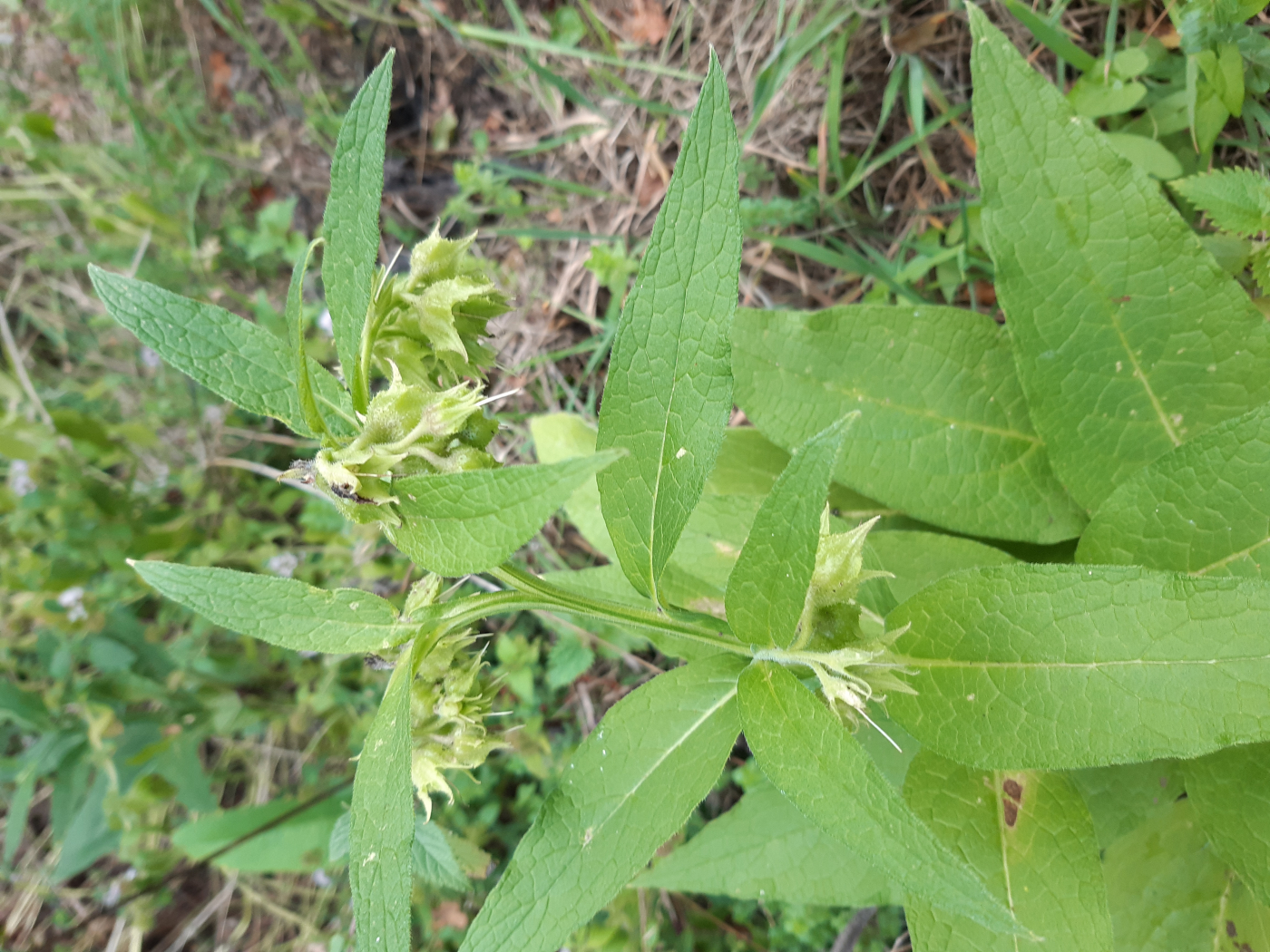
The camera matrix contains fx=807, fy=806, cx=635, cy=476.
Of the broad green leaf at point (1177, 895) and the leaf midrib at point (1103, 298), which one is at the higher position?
the leaf midrib at point (1103, 298)

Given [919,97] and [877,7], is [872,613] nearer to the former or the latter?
[919,97]

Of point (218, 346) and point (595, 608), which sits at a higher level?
point (218, 346)

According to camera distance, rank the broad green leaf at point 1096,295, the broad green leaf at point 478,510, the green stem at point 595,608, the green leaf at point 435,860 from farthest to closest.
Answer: the green leaf at point 435,860, the broad green leaf at point 1096,295, the green stem at point 595,608, the broad green leaf at point 478,510

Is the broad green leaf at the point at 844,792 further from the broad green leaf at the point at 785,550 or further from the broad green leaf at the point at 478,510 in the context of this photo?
the broad green leaf at the point at 478,510

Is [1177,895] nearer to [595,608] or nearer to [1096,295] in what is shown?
[1096,295]

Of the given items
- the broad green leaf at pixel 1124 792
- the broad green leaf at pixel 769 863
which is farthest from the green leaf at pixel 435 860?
the broad green leaf at pixel 1124 792

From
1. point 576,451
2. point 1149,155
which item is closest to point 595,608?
point 576,451

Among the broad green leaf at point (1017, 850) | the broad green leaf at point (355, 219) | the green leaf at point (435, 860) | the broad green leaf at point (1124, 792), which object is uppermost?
the broad green leaf at point (355, 219)

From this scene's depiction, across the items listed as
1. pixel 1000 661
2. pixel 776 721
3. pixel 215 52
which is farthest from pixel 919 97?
pixel 215 52
